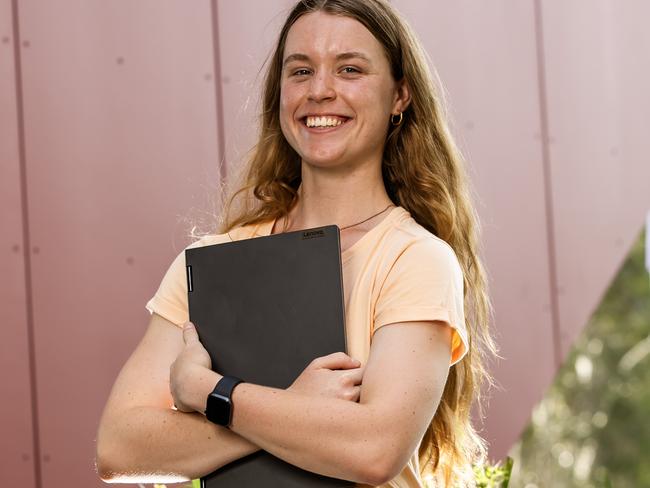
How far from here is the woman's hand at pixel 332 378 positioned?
153 centimetres

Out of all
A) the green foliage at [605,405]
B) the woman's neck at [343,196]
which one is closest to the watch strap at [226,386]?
the woman's neck at [343,196]

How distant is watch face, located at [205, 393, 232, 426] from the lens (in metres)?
1.54

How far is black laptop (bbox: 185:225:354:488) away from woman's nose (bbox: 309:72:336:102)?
0.28 m

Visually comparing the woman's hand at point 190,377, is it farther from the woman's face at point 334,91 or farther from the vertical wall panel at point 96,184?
the vertical wall panel at point 96,184

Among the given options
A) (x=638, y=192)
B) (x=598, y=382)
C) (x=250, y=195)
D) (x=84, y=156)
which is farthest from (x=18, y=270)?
(x=598, y=382)

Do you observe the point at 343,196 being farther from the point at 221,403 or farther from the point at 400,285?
the point at 221,403

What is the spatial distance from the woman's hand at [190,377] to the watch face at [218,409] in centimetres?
2

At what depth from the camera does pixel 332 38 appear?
5.92 feet

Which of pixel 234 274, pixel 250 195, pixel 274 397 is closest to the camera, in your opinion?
pixel 274 397

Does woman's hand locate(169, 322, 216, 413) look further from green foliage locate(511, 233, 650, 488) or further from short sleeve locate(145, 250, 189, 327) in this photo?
green foliage locate(511, 233, 650, 488)

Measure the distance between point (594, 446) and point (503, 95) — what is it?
973 cm

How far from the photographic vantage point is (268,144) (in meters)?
2.05

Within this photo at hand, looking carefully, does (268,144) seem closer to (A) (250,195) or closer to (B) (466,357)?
(A) (250,195)

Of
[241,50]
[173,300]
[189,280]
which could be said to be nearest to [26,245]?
[241,50]
